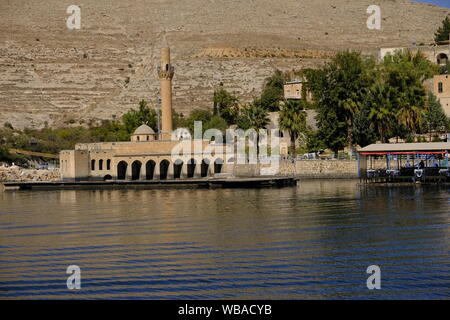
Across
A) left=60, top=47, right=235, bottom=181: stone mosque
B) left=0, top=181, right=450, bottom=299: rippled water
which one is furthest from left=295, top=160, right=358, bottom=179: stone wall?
left=0, top=181, right=450, bottom=299: rippled water

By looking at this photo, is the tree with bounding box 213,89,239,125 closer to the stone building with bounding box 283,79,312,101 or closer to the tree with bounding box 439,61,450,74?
the stone building with bounding box 283,79,312,101

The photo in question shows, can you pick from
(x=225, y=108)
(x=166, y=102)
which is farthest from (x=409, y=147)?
(x=225, y=108)

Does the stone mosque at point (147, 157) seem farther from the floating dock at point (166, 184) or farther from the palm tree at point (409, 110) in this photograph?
the palm tree at point (409, 110)

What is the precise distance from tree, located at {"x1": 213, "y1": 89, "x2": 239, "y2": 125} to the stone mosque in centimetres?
1653

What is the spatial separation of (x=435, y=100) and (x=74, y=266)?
4990 centimetres

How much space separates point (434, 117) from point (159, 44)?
80711 mm

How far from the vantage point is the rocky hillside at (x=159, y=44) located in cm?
11706

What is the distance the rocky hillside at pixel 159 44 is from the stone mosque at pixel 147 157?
33.1 meters

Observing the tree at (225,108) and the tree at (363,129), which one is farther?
the tree at (225,108)

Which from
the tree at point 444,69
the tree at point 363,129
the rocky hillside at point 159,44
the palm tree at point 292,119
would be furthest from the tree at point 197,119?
the tree at point 444,69

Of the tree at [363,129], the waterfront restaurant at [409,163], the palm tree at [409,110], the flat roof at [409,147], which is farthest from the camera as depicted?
the tree at [363,129]
